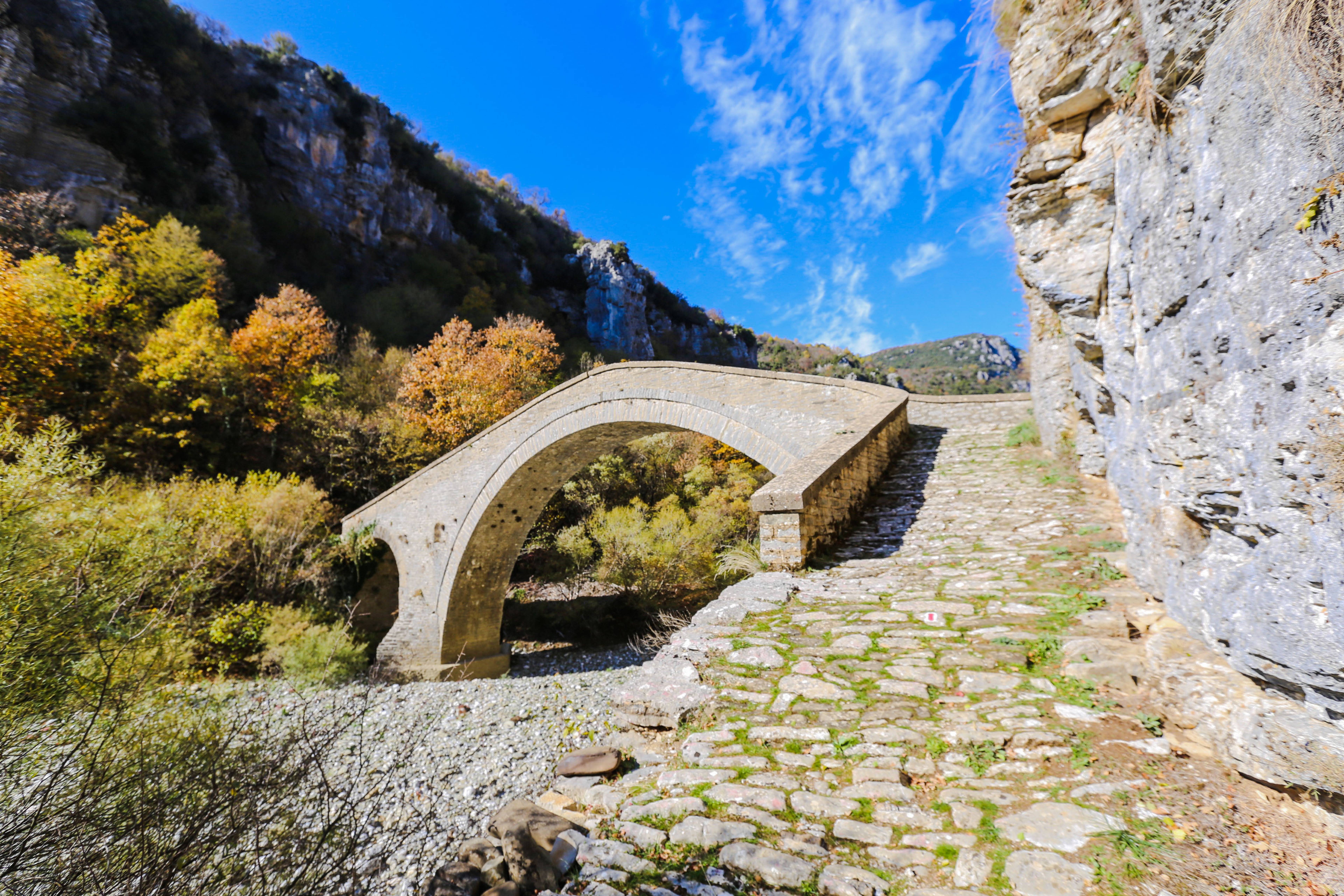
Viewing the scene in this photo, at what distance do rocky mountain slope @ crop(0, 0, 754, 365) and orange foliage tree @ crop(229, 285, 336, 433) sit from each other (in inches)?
199

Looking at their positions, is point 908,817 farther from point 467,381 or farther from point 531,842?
point 467,381

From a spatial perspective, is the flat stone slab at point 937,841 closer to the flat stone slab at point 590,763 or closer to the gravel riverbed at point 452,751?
the flat stone slab at point 590,763

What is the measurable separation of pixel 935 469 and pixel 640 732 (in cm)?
607

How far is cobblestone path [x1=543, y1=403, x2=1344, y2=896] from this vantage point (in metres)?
1.79

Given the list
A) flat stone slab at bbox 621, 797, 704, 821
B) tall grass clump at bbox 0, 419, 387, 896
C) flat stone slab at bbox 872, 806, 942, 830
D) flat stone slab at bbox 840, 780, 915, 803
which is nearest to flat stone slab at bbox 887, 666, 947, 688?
flat stone slab at bbox 840, 780, 915, 803

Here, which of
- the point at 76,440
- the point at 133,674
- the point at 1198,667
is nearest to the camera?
the point at 1198,667

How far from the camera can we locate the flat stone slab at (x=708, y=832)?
7.33 ft

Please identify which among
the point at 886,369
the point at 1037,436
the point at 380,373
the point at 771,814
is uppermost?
the point at 886,369

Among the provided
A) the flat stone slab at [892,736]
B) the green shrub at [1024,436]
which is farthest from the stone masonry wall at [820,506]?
the green shrub at [1024,436]

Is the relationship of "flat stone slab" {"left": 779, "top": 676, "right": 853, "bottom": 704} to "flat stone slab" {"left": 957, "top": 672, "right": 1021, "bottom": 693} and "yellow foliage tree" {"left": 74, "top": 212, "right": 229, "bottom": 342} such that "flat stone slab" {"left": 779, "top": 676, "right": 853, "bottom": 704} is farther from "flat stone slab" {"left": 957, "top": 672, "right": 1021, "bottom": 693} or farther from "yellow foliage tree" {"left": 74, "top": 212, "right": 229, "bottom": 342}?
"yellow foliage tree" {"left": 74, "top": 212, "right": 229, "bottom": 342}

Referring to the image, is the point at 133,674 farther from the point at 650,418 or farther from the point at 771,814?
the point at 650,418

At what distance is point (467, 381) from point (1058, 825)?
1756 centimetres

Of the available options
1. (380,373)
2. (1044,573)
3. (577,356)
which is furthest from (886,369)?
(1044,573)

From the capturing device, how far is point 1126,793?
2.03m
